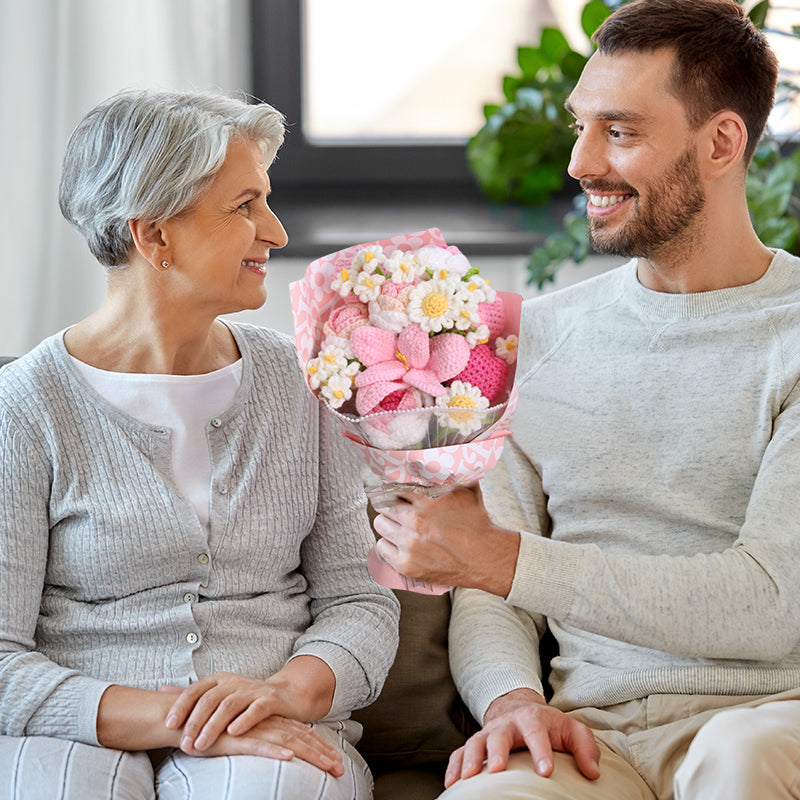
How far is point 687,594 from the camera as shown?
1461 millimetres

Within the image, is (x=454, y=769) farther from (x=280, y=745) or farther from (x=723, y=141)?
(x=723, y=141)

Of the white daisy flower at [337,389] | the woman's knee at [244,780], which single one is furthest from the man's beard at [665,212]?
the woman's knee at [244,780]

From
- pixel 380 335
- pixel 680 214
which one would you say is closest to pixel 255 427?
pixel 380 335

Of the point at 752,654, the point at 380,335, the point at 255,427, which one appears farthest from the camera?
the point at 255,427

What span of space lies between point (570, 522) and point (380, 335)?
53 cm

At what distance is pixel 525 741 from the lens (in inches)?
55.7

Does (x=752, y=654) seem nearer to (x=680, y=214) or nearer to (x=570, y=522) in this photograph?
(x=570, y=522)

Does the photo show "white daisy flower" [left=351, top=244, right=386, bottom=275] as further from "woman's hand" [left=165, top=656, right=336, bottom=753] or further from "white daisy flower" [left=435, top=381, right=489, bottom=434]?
"woman's hand" [left=165, top=656, right=336, bottom=753]

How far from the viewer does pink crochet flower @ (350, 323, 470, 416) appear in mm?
1350

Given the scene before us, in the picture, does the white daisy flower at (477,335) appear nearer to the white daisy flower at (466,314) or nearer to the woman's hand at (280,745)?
the white daisy flower at (466,314)

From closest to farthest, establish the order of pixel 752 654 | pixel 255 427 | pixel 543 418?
pixel 752 654, pixel 255 427, pixel 543 418

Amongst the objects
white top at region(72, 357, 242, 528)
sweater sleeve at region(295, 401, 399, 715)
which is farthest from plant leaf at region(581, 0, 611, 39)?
white top at region(72, 357, 242, 528)

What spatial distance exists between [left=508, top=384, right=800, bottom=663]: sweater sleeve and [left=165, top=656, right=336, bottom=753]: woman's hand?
0.29 meters

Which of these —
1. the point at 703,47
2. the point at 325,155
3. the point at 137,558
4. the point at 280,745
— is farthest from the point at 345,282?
the point at 325,155
